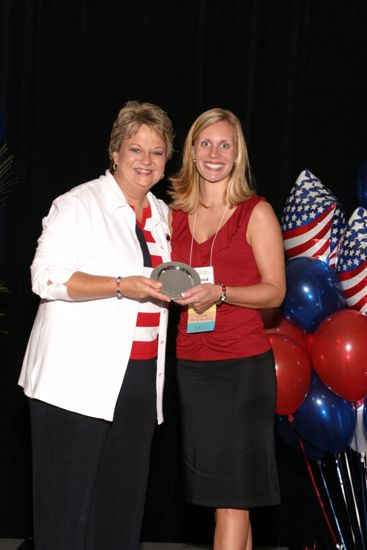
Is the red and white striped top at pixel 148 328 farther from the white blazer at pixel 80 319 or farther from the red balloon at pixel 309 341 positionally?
the red balloon at pixel 309 341

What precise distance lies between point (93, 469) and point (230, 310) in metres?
0.67

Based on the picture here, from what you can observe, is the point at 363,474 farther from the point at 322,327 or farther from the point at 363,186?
the point at 363,186

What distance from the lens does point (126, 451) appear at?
2518 millimetres

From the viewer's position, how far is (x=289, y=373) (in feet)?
9.23

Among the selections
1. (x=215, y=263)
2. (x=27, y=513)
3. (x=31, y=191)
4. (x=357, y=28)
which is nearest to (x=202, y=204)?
(x=215, y=263)

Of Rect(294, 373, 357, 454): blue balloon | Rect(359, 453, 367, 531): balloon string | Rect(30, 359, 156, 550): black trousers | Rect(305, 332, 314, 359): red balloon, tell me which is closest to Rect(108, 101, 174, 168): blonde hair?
Rect(30, 359, 156, 550): black trousers

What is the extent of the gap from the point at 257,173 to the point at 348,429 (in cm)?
135

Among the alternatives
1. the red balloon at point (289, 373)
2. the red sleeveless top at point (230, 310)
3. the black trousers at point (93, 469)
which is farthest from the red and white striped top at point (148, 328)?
the red balloon at point (289, 373)

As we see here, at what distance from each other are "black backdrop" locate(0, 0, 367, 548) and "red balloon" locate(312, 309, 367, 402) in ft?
3.23

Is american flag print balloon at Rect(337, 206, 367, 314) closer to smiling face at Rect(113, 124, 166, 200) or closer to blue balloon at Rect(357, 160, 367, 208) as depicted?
blue balloon at Rect(357, 160, 367, 208)

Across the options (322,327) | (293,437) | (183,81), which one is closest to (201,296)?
(322,327)

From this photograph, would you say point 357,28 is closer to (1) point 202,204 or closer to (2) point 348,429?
(1) point 202,204

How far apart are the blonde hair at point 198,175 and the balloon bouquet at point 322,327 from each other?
0.48 meters

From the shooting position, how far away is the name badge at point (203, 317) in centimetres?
250
